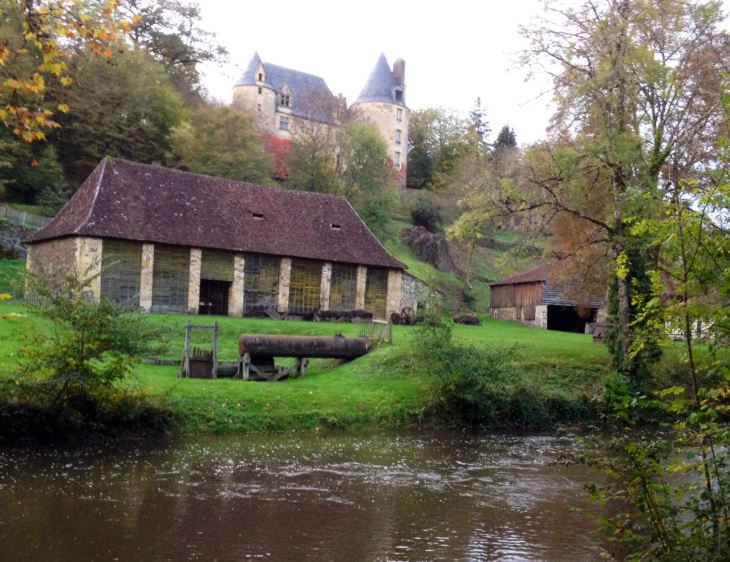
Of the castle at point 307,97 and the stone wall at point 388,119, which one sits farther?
the stone wall at point 388,119

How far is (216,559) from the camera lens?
841cm

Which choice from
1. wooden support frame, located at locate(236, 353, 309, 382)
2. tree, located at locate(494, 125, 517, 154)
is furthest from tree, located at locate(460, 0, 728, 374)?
tree, located at locate(494, 125, 517, 154)

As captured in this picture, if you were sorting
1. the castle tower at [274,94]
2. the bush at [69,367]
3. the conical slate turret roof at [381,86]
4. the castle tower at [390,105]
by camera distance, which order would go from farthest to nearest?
the conical slate turret roof at [381,86], the castle tower at [390,105], the castle tower at [274,94], the bush at [69,367]

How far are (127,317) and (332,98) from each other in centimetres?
5082

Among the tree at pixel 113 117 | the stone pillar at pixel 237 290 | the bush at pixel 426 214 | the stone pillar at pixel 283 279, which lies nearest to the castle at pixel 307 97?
the bush at pixel 426 214

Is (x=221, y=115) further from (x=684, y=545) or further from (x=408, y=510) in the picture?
(x=684, y=545)

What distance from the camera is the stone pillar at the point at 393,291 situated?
39156 mm

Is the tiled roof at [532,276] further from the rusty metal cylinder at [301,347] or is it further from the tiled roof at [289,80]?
the tiled roof at [289,80]

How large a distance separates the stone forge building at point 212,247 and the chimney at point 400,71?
36.7 meters

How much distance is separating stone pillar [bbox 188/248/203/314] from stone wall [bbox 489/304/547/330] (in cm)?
2181

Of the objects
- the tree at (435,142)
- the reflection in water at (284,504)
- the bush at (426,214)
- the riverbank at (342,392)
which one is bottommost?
the reflection in water at (284,504)

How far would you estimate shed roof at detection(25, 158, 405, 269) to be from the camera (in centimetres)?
3167

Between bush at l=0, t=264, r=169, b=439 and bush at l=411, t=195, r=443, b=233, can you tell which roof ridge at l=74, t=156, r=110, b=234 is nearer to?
bush at l=0, t=264, r=169, b=439

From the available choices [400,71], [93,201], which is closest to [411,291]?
[93,201]
